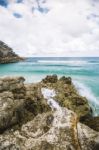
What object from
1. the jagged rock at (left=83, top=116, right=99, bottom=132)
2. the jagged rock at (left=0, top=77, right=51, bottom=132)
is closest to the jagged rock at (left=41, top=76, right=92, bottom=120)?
the jagged rock at (left=83, top=116, right=99, bottom=132)

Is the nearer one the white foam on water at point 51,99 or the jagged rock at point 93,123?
the jagged rock at point 93,123

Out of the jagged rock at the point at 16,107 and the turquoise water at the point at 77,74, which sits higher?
the jagged rock at the point at 16,107

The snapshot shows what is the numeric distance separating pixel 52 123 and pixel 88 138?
2.65 metres

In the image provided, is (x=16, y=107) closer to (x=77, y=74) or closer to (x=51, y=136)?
(x=51, y=136)

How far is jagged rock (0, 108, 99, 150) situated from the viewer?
14.5 metres

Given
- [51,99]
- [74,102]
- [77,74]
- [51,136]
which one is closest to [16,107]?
[51,136]

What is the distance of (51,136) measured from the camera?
49.6 feet

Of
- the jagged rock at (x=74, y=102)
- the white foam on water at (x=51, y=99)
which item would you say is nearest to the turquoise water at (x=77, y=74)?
the jagged rock at (x=74, y=102)

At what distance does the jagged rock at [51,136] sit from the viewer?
1447cm

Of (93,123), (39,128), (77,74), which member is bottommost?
(77,74)

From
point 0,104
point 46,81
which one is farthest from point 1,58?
point 0,104

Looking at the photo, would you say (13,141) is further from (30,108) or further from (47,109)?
(47,109)

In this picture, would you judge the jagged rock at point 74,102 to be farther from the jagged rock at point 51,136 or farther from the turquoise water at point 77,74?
the jagged rock at point 51,136

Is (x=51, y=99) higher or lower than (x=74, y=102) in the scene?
higher
